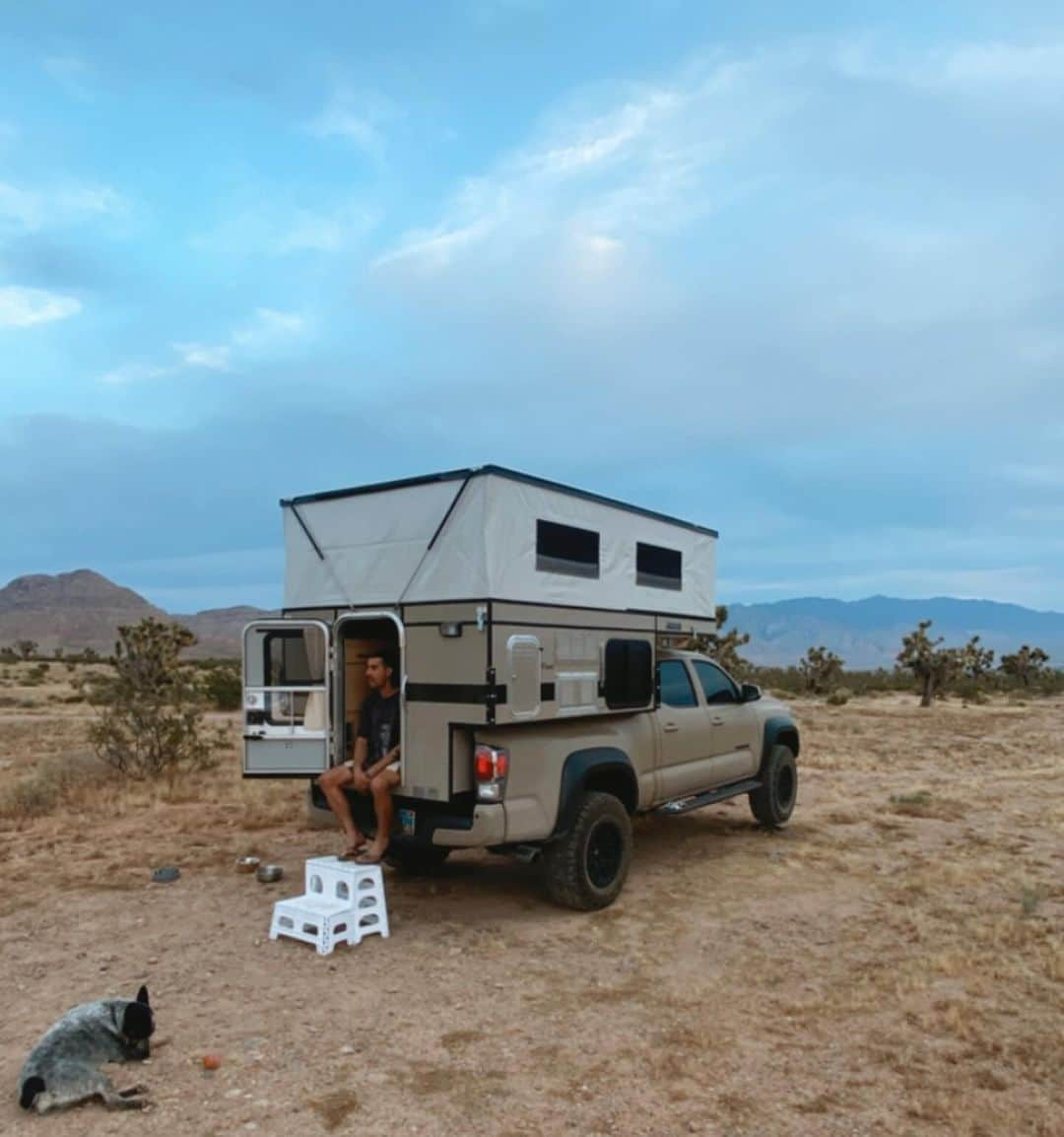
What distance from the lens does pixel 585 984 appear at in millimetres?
5359

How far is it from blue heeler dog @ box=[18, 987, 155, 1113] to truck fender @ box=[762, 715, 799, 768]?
660cm

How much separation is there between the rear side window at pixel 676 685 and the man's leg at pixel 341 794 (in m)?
2.87

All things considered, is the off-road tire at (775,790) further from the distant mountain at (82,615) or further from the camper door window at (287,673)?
the distant mountain at (82,615)

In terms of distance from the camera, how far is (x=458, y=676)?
609 cm

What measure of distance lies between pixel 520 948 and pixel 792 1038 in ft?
6.26

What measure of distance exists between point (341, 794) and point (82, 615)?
5660 inches

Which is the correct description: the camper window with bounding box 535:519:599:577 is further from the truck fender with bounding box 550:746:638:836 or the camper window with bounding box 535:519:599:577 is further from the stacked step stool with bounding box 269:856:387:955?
the stacked step stool with bounding box 269:856:387:955

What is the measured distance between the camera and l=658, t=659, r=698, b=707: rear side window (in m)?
8.27

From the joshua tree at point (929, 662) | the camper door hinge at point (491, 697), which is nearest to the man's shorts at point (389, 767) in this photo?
the camper door hinge at point (491, 697)

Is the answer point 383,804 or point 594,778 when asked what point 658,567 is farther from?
point 383,804

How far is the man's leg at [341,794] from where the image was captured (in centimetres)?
667

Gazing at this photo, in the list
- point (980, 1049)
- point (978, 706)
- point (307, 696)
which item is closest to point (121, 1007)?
point (307, 696)

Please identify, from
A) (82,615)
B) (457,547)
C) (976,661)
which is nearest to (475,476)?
(457,547)

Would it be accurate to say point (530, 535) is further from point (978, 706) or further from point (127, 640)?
point (978, 706)
